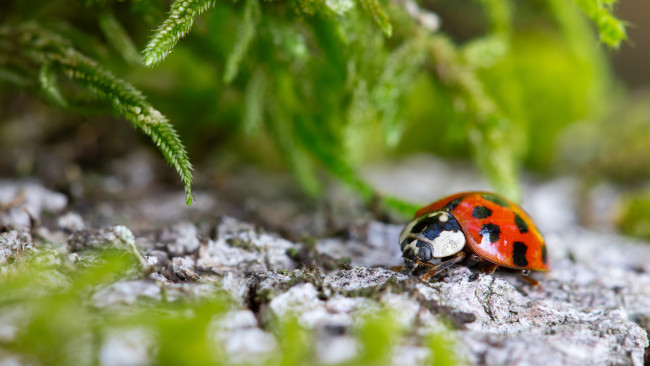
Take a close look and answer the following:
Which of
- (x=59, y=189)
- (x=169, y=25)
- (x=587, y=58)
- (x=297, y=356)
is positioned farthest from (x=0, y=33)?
(x=587, y=58)

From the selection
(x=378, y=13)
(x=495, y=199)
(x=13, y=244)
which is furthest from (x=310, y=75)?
(x=13, y=244)

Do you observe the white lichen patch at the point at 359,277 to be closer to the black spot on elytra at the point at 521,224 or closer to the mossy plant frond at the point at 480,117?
the black spot on elytra at the point at 521,224

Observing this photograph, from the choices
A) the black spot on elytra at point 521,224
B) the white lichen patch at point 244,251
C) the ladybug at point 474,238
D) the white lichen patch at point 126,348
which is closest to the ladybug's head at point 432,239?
the ladybug at point 474,238

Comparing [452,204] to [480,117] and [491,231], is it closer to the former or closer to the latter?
[491,231]

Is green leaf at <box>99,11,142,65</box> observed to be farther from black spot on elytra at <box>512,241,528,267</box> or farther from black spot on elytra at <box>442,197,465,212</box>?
black spot on elytra at <box>512,241,528,267</box>

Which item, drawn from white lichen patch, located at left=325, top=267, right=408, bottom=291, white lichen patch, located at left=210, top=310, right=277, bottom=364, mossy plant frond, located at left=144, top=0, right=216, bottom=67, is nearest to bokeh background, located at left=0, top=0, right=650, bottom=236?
mossy plant frond, located at left=144, top=0, right=216, bottom=67
